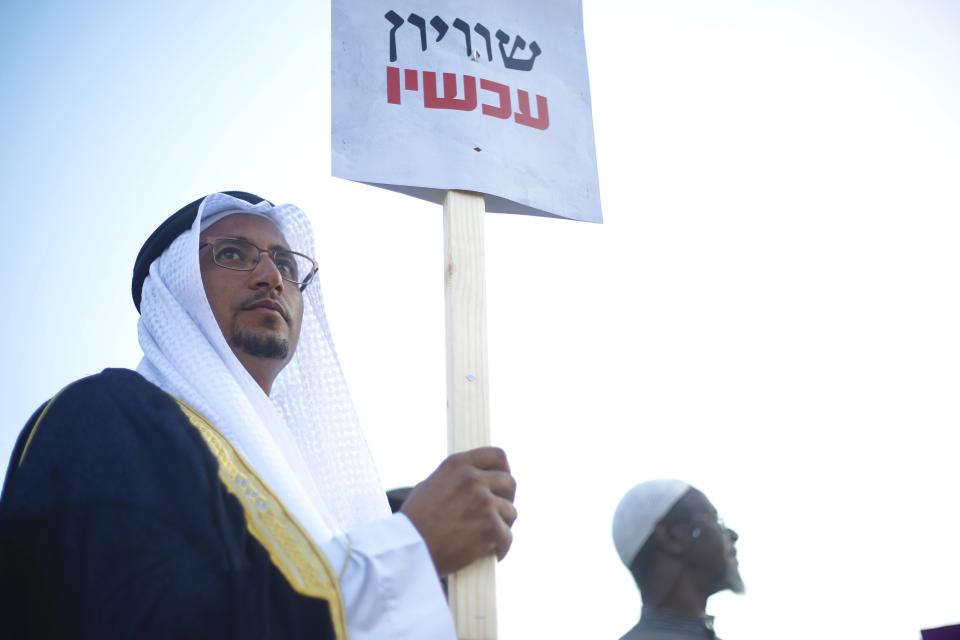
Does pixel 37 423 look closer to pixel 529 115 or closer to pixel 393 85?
pixel 393 85

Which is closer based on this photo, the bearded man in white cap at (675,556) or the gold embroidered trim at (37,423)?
the gold embroidered trim at (37,423)

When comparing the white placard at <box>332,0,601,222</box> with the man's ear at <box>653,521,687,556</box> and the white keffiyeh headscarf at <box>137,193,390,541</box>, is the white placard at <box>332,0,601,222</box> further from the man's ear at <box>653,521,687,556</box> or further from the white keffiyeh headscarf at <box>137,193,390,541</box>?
the man's ear at <box>653,521,687,556</box>

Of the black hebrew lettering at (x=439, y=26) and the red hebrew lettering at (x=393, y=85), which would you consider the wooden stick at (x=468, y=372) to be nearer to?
the red hebrew lettering at (x=393, y=85)

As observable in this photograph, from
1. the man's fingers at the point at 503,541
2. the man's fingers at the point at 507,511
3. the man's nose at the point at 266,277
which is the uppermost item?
the man's nose at the point at 266,277

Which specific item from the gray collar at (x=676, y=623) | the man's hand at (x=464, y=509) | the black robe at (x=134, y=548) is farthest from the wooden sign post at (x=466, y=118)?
the gray collar at (x=676, y=623)

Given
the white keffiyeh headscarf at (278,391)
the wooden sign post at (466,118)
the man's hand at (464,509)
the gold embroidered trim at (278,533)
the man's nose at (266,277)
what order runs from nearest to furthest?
the gold embroidered trim at (278,533) → the man's hand at (464,509) → the white keffiyeh headscarf at (278,391) → the wooden sign post at (466,118) → the man's nose at (266,277)

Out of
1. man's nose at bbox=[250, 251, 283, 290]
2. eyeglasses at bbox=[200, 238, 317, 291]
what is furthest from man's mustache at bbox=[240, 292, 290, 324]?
eyeglasses at bbox=[200, 238, 317, 291]

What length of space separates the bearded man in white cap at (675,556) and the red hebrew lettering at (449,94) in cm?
215

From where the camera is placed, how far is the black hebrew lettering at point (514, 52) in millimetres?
2459

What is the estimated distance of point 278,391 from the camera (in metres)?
2.74

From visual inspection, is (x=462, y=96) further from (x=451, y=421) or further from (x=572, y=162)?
(x=451, y=421)

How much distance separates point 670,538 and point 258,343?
2051 millimetres

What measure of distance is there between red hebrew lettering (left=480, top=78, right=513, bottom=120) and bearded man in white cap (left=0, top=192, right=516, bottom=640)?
929 millimetres

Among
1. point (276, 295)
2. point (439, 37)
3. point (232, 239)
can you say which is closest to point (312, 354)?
point (276, 295)
